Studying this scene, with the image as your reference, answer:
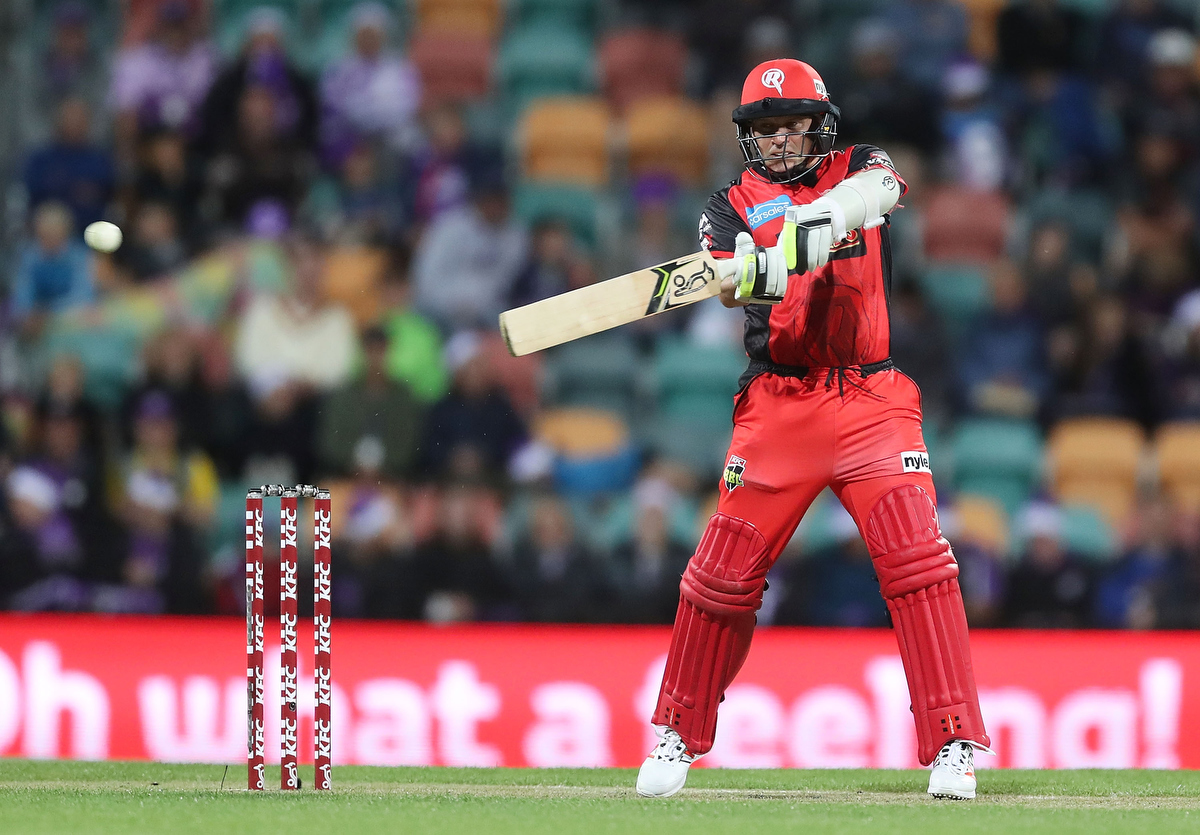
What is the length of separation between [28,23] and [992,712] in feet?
23.3

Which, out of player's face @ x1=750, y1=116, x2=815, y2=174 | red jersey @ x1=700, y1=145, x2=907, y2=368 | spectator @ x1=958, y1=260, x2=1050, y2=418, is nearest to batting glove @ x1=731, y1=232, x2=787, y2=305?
red jersey @ x1=700, y1=145, x2=907, y2=368

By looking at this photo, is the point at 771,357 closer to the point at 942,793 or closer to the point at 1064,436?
the point at 942,793

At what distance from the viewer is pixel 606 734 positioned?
6684 mm

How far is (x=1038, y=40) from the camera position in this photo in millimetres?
10188

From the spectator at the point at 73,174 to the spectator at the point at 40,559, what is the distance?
202 centimetres

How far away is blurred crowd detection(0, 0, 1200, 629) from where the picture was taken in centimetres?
834

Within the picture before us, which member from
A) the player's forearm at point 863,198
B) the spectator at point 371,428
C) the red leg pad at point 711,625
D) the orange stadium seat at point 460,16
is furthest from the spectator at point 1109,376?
the red leg pad at point 711,625

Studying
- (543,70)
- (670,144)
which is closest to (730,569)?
(670,144)

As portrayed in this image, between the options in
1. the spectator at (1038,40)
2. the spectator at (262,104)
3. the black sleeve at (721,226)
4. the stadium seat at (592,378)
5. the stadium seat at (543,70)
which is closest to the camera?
the black sleeve at (721,226)

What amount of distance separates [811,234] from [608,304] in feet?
1.83

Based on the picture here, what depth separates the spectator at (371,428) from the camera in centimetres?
866

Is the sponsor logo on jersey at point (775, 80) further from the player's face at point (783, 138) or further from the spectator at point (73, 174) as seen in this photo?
the spectator at point (73, 174)

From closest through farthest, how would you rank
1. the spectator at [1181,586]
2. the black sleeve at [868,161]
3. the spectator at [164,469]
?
1. the black sleeve at [868,161]
2. the spectator at [1181,586]
3. the spectator at [164,469]

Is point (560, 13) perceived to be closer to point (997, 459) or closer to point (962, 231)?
point (962, 231)
